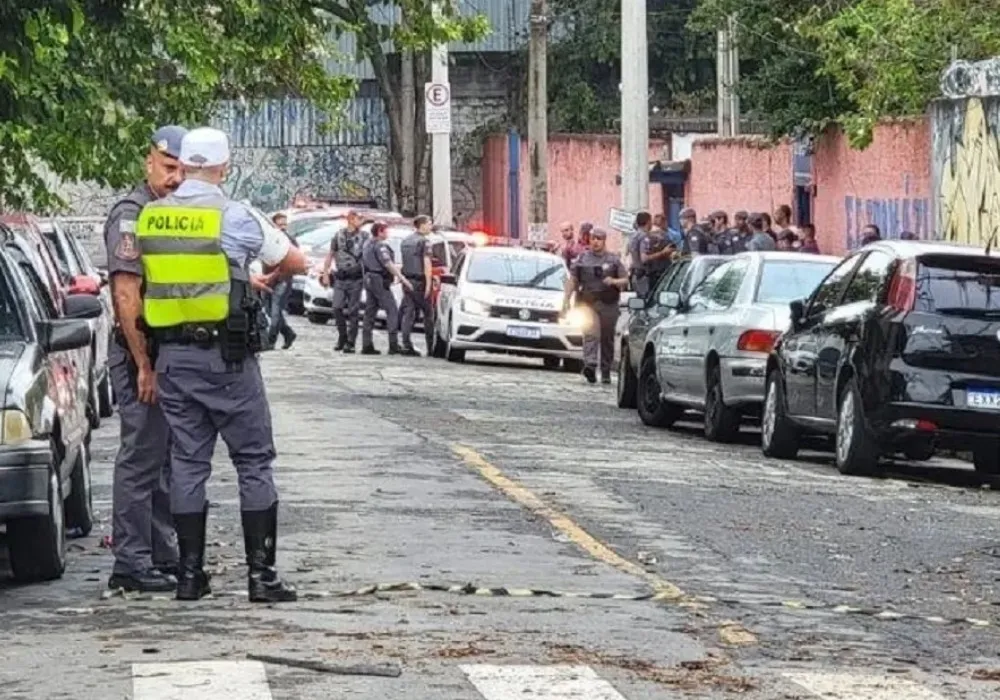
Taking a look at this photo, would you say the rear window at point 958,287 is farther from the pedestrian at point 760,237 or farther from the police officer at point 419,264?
the police officer at point 419,264

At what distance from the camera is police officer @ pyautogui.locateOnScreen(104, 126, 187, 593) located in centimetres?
1149

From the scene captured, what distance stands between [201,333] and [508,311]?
2468 cm

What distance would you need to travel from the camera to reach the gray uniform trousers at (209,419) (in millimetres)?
11211

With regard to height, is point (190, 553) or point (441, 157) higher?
point (441, 157)

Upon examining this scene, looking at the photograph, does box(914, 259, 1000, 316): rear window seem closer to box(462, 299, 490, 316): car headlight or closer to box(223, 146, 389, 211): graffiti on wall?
box(462, 299, 490, 316): car headlight

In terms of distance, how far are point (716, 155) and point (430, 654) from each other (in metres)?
37.9

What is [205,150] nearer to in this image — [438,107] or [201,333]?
[201,333]

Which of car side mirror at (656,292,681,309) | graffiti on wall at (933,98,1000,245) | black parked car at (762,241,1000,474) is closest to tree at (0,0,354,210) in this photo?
car side mirror at (656,292,681,309)

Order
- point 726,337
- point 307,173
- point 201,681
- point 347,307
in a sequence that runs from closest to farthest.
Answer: point 201,681, point 726,337, point 347,307, point 307,173

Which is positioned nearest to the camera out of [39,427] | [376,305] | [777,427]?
[39,427]

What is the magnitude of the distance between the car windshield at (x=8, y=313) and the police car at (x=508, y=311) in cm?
2127

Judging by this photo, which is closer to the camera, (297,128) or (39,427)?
(39,427)

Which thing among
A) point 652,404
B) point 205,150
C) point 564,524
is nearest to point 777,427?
point 652,404

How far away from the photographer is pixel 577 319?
34.1m
